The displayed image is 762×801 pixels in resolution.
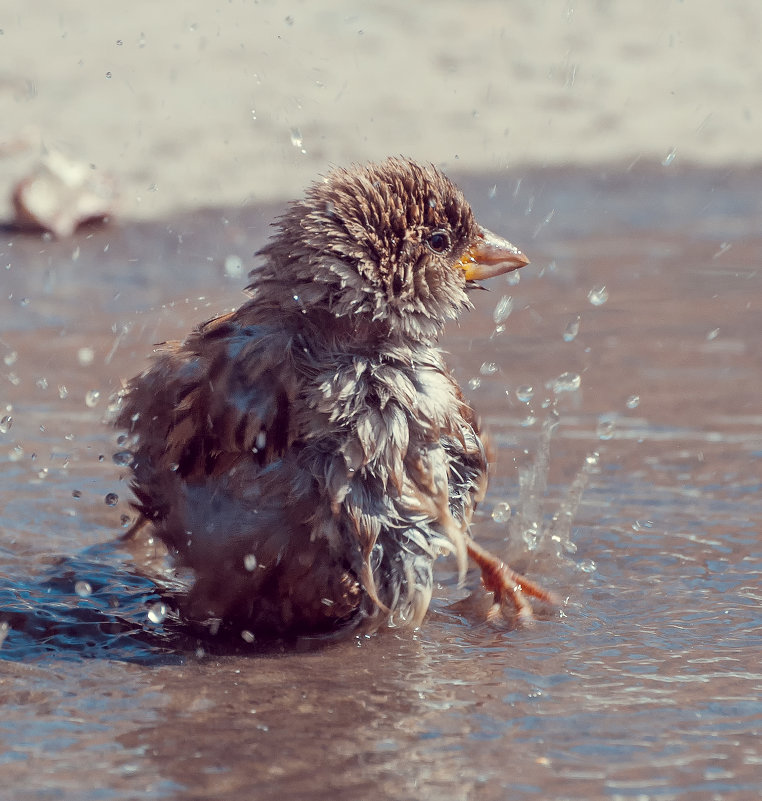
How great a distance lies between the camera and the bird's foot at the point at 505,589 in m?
4.26

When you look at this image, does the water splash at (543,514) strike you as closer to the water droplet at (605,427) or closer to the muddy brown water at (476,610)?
the muddy brown water at (476,610)

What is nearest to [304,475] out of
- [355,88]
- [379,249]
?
[379,249]

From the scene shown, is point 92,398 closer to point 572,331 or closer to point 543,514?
point 543,514

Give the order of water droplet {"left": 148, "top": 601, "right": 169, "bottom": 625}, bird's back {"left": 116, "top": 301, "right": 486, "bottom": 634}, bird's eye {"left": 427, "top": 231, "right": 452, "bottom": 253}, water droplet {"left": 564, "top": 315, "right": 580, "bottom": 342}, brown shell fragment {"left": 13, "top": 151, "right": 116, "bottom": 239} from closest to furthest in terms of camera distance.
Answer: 1. bird's back {"left": 116, "top": 301, "right": 486, "bottom": 634}
2. bird's eye {"left": 427, "top": 231, "right": 452, "bottom": 253}
3. water droplet {"left": 148, "top": 601, "right": 169, "bottom": 625}
4. water droplet {"left": 564, "top": 315, "right": 580, "bottom": 342}
5. brown shell fragment {"left": 13, "top": 151, "right": 116, "bottom": 239}

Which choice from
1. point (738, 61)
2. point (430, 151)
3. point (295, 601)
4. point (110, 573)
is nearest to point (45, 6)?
point (430, 151)

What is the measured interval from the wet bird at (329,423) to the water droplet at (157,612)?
9.4 inches

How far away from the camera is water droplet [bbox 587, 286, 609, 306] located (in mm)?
7863

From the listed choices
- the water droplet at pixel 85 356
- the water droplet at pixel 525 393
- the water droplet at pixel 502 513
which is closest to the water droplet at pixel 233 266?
the water droplet at pixel 85 356

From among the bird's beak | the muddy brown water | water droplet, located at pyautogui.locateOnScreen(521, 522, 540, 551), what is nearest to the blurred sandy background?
the muddy brown water

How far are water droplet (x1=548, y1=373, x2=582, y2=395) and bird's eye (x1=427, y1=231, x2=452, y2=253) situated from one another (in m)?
2.42

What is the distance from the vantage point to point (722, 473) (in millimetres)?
5516

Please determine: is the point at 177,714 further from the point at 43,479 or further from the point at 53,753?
the point at 43,479

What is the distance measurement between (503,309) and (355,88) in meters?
3.59

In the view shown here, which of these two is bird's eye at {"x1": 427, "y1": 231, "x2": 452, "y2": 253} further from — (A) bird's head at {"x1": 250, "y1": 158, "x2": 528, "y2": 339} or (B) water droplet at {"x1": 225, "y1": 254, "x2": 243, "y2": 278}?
(B) water droplet at {"x1": 225, "y1": 254, "x2": 243, "y2": 278}
